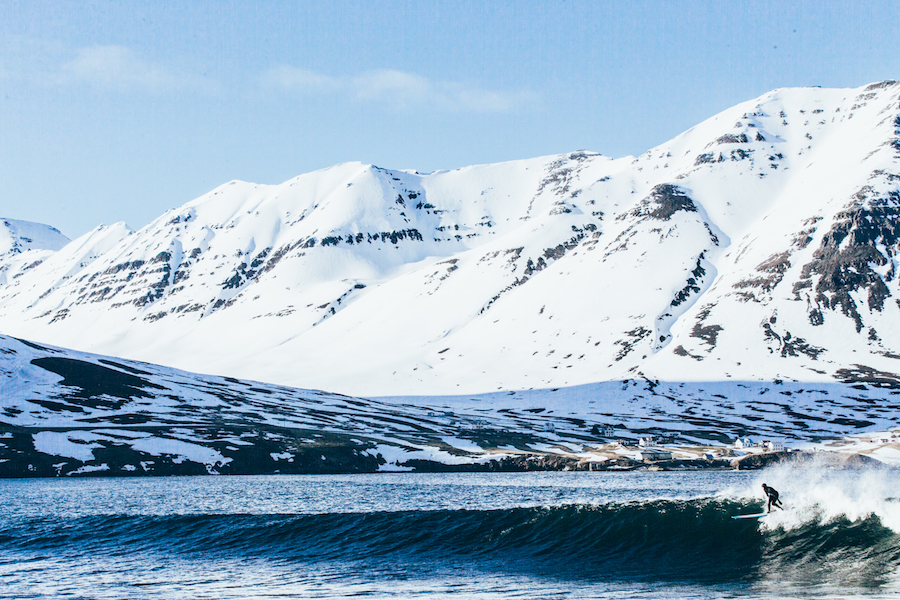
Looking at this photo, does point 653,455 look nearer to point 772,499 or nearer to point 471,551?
point 772,499

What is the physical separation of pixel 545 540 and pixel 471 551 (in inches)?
204

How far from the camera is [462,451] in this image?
162750 mm

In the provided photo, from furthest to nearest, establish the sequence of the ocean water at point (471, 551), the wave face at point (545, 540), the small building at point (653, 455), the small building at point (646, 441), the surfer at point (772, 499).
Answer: the small building at point (646, 441)
the small building at point (653, 455)
the surfer at point (772, 499)
the wave face at point (545, 540)
the ocean water at point (471, 551)

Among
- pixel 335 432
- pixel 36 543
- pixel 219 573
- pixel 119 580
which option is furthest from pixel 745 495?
pixel 335 432

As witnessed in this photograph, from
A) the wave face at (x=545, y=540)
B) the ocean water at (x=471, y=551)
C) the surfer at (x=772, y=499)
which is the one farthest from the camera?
the surfer at (x=772, y=499)

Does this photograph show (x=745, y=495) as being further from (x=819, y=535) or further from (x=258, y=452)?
(x=258, y=452)

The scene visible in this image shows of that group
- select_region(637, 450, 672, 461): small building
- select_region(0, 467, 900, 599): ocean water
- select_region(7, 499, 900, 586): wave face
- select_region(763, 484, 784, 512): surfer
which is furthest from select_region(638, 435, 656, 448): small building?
select_region(763, 484, 784, 512): surfer

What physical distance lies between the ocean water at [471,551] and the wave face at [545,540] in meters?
0.12

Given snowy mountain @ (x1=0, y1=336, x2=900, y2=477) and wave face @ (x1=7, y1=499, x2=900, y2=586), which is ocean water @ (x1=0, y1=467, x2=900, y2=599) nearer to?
wave face @ (x1=7, y1=499, x2=900, y2=586)

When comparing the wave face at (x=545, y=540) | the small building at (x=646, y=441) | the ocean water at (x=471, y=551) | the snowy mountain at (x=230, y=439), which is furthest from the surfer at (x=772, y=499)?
the small building at (x=646, y=441)

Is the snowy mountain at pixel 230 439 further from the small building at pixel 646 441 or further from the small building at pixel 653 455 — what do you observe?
the small building at pixel 646 441

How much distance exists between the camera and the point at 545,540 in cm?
5166

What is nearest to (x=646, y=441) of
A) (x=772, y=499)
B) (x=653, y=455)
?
(x=653, y=455)

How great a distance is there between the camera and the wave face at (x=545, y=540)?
43188 millimetres
